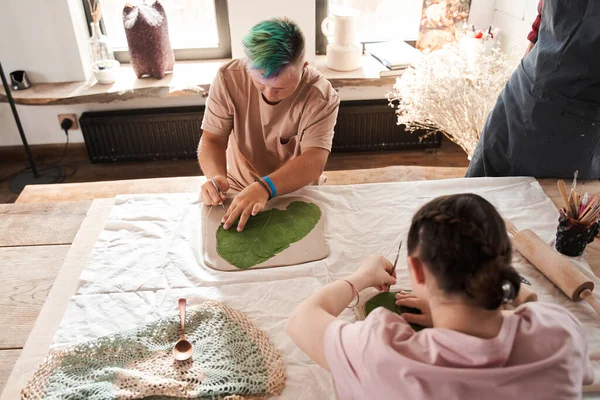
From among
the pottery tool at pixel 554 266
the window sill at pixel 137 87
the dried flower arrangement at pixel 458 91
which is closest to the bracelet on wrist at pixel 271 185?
the pottery tool at pixel 554 266

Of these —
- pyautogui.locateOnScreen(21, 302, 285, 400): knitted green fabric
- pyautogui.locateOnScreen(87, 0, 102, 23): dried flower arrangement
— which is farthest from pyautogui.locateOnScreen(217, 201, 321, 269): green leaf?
pyautogui.locateOnScreen(87, 0, 102, 23): dried flower arrangement

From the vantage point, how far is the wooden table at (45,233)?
105 centimetres

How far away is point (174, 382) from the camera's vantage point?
0.86 meters

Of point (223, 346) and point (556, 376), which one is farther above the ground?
point (556, 376)

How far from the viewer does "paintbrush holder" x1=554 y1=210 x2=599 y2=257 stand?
1.14m

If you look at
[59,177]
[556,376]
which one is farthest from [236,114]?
[59,177]

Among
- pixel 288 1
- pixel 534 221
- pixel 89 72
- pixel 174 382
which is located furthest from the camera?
pixel 89 72

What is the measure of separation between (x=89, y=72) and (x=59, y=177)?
63cm

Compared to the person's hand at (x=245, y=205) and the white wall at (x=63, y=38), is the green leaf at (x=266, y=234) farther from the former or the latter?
the white wall at (x=63, y=38)

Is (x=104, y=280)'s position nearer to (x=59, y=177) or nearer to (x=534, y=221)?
(x=534, y=221)

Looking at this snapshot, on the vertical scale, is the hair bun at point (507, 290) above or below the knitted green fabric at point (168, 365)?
above

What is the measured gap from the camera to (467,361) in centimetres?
65

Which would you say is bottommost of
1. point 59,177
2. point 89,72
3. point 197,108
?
point 59,177

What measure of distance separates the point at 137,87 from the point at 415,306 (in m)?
2.05
